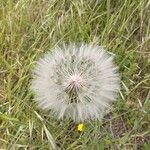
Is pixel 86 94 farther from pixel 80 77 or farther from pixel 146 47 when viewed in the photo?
pixel 146 47

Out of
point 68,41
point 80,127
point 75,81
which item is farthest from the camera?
point 68,41

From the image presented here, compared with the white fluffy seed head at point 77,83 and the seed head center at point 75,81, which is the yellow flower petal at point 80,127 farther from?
the seed head center at point 75,81

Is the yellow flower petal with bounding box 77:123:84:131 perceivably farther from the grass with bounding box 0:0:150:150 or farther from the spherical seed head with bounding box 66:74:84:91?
the spherical seed head with bounding box 66:74:84:91

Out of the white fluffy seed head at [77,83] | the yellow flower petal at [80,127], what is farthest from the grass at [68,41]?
the white fluffy seed head at [77,83]

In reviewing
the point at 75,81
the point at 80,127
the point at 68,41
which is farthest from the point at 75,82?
the point at 68,41

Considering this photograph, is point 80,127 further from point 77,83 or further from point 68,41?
point 68,41

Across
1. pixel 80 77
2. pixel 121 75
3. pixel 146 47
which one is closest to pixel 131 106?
pixel 121 75
